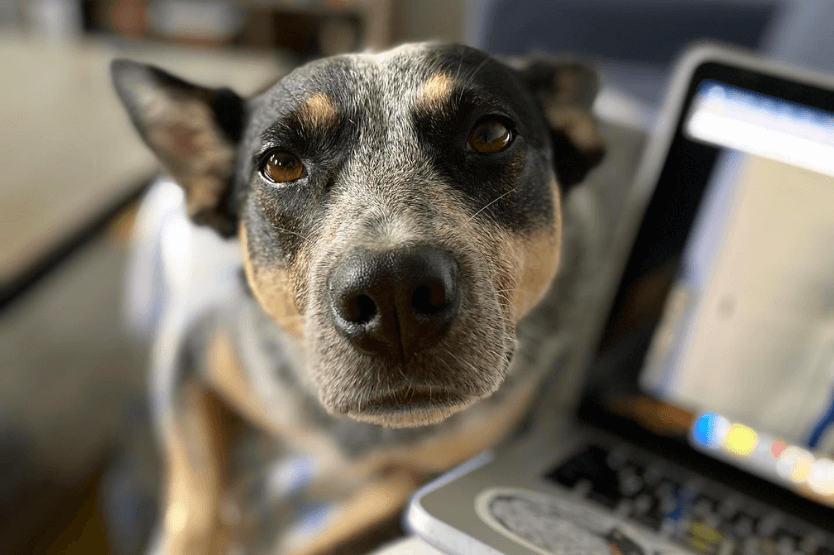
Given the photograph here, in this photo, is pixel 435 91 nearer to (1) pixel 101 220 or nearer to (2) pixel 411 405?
(2) pixel 411 405

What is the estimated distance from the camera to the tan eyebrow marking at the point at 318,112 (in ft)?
1.20

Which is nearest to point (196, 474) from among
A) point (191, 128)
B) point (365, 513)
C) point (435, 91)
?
point (365, 513)

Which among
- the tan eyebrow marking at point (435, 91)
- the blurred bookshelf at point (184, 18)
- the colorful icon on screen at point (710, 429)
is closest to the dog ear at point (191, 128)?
the tan eyebrow marking at point (435, 91)

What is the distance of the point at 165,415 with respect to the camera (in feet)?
2.59

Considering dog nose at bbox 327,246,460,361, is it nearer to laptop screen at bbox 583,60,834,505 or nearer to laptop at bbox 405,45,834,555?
laptop at bbox 405,45,834,555

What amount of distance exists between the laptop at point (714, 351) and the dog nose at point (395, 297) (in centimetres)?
18

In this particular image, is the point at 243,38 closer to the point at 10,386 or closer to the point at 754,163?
the point at 10,386

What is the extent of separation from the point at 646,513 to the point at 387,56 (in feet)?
1.44

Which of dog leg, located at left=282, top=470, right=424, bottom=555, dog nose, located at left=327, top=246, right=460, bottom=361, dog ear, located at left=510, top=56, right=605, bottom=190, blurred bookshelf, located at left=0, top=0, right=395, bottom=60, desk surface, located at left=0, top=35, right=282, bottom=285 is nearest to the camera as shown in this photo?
dog nose, located at left=327, top=246, right=460, bottom=361

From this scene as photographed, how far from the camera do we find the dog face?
1.15 feet

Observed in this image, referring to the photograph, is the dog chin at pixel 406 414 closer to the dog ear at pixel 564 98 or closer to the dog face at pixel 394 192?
the dog face at pixel 394 192

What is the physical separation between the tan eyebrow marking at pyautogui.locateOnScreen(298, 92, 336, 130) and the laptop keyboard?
380 mm

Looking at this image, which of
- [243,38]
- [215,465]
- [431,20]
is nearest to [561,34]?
[431,20]

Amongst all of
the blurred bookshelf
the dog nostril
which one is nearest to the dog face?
the dog nostril
